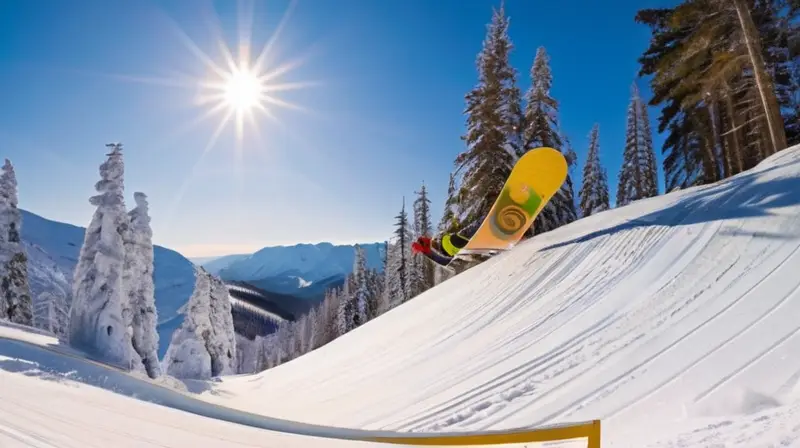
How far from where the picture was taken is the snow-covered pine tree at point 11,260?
20.6 meters

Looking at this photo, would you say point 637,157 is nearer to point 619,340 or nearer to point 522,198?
point 522,198

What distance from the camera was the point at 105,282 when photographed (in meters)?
14.2

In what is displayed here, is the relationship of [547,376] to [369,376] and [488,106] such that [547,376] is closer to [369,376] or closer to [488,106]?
[369,376]

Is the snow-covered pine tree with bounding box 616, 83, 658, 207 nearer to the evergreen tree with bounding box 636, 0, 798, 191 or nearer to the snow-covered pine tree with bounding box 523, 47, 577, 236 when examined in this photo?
the evergreen tree with bounding box 636, 0, 798, 191

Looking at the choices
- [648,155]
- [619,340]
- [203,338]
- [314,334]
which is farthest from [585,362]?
[314,334]

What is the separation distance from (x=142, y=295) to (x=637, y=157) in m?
33.9

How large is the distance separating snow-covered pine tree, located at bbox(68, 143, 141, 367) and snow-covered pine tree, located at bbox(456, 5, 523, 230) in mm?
13310

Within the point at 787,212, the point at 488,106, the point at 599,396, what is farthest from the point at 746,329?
the point at 488,106

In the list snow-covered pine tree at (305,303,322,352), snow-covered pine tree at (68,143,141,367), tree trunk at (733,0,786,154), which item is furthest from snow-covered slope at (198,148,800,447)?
snow-covered pine tree at (305,303,322,352)

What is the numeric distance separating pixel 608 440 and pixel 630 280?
13.4 ft

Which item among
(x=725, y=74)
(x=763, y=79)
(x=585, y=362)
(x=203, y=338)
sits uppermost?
(x=725, y=74)

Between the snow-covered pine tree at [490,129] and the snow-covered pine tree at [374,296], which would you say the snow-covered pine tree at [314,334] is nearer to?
the snow-covered pine tree at [374,296]

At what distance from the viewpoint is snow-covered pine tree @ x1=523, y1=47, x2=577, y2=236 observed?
56.2 feet

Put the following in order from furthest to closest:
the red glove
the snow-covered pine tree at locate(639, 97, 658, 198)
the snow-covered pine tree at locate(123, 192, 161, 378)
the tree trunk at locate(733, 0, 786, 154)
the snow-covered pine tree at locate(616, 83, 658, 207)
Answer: the snow-covered pine tree at locate(616, 83, 658, 207) < the snow-covered pine tree at locate(639, 97, 658, 198) < the snow-covered pine tree at locate(123, 192, 161, 378) < the red glove < the tree trunk at locate(733, 0, 786, 154)
